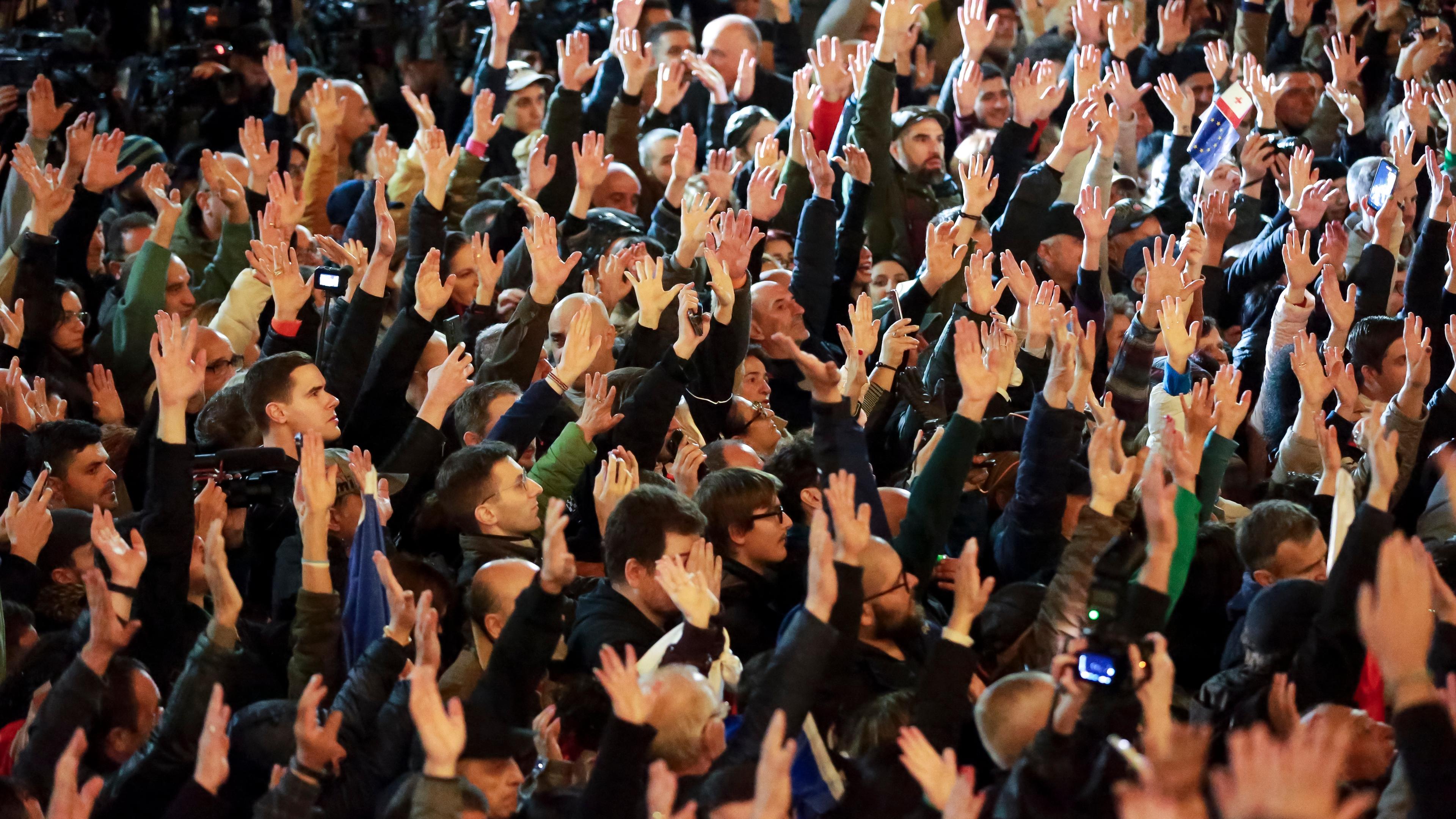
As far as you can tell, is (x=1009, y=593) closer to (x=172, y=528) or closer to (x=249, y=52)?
(x=172, y=528)

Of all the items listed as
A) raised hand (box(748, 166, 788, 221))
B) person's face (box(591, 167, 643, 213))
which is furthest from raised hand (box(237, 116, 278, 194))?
raised hand (box(748, 166, 788, 221))

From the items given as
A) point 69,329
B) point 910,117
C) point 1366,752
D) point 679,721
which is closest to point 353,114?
point 69,329

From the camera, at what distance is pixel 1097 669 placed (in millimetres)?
2604

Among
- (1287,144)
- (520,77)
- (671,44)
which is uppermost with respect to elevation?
(1287,144)

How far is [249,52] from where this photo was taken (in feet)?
Result: 23.8

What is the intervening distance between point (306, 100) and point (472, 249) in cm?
179

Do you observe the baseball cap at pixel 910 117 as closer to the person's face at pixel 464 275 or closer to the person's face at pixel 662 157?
the person's face at pixel 662 157

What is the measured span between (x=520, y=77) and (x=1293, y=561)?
4071 millimetres

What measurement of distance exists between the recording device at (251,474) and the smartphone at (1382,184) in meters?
3.41

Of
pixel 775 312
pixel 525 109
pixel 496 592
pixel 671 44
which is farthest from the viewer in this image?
pixel 671 44

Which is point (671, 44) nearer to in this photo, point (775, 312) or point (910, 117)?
point (910, 117)

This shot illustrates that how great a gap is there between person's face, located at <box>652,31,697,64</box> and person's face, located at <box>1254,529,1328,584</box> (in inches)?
154

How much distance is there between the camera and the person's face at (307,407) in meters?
3.88

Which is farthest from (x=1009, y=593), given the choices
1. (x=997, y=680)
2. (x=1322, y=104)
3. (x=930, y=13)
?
(x=930, y=13)
